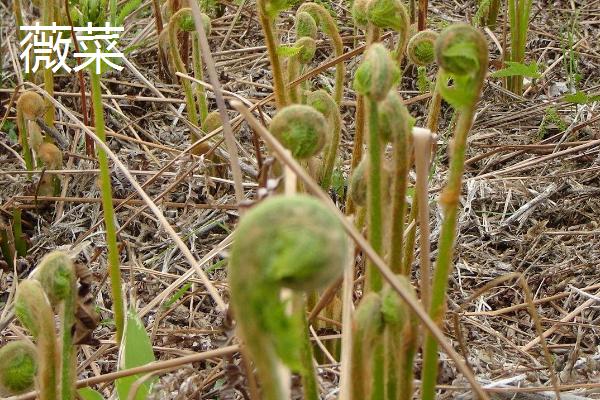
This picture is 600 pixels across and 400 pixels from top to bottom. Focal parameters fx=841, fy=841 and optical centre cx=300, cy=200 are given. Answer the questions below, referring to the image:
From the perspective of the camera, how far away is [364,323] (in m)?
0.77

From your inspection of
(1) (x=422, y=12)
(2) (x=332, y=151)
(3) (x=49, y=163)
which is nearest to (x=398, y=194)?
(2) (x=332, y=151)

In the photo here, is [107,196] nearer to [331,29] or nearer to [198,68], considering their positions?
[331,29]

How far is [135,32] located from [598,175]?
186cm

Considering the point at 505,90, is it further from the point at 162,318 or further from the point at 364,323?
the point at 364,323

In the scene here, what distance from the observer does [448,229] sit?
83cm

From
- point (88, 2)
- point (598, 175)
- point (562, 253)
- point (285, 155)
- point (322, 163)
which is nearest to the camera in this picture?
point (285, 155)

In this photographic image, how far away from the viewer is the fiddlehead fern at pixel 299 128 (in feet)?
2.99

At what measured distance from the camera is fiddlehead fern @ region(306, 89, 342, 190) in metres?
1.38

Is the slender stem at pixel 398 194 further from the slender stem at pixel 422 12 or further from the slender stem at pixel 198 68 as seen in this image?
the slender stem at pixel 198 68

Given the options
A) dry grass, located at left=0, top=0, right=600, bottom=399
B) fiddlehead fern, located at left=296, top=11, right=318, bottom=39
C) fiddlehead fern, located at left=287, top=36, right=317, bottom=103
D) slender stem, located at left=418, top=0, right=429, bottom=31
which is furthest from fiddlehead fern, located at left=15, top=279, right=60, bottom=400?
slender stem, located at left=418, top=0, right=429, bottom=31

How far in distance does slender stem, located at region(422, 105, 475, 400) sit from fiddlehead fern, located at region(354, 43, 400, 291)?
6 centimetres

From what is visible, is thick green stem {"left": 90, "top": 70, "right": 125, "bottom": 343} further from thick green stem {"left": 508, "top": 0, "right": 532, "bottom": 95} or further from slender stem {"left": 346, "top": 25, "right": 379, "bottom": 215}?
thick green stem {"left": 508, "top": 0, "right": 532, "bottom": 95}

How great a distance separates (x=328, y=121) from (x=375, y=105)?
64 cm

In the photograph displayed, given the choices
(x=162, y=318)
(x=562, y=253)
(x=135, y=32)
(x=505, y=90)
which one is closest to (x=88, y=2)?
(x=162, y=318)
